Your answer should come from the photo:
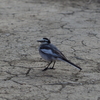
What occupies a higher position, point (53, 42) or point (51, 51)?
point (51, 51)

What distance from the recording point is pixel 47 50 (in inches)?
225

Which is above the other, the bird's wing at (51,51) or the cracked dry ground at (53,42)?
the bird's wing at (51,51)

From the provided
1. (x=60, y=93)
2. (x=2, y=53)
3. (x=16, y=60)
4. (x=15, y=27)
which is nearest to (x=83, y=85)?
(x=60, y=93)

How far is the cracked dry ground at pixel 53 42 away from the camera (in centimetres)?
504

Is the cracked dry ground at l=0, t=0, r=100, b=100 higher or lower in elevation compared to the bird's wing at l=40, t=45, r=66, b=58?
lower

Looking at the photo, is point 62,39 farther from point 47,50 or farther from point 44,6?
point 44,6

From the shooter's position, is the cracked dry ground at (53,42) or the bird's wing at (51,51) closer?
the cracked dry ground at (53,42)

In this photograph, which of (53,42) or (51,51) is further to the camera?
(53,42)

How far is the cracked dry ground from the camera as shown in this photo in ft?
16.5

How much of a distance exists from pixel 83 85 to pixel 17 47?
2.30 m

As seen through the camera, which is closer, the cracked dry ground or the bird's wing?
the cracked dry ground

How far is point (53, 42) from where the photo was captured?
7.60m

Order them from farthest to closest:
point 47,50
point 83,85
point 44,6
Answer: point 44,6
point 47,50
point 83,85

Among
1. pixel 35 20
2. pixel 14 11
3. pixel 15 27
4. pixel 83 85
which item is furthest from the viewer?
pixel 14 11
